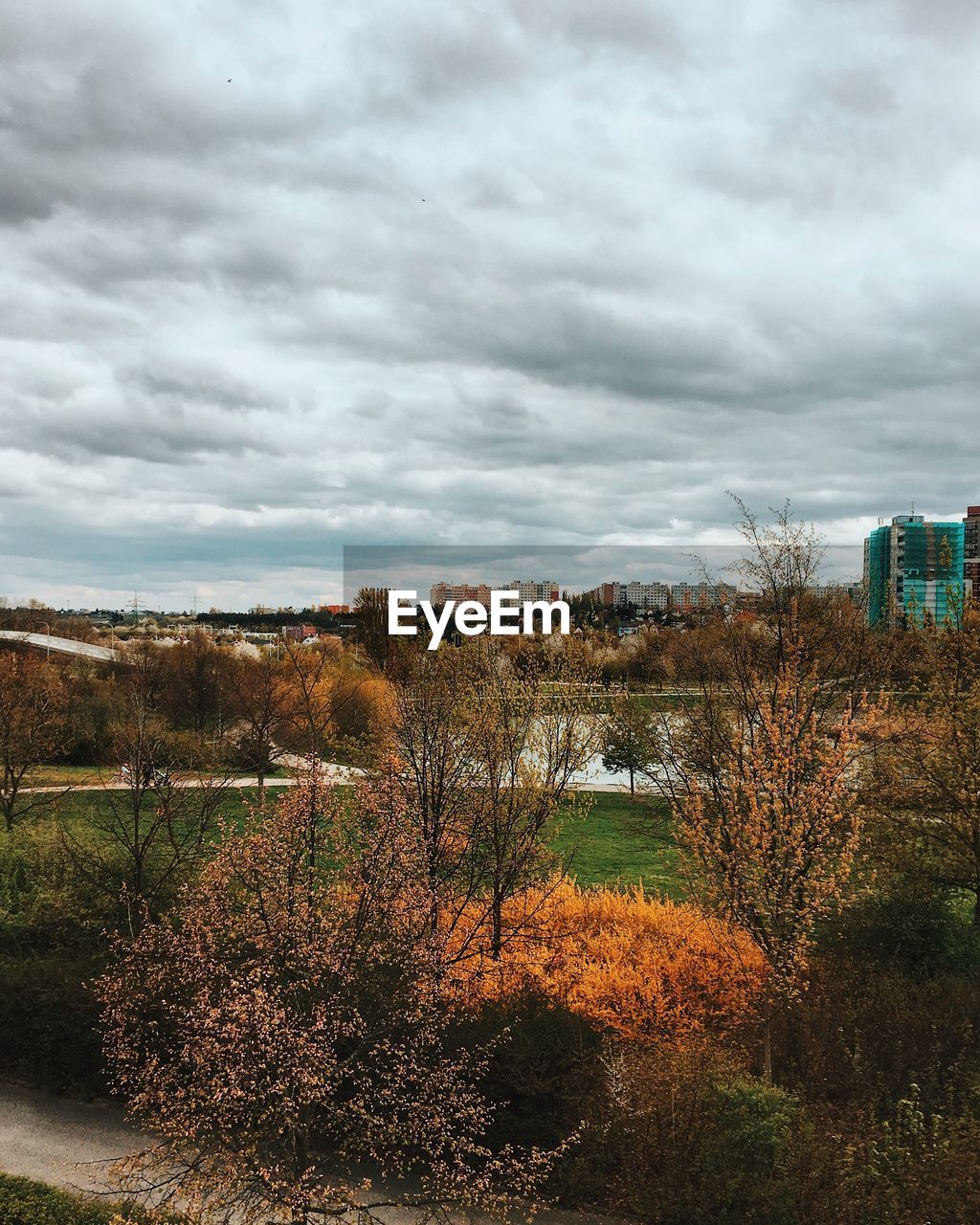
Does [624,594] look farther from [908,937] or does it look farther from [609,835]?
[908,937]

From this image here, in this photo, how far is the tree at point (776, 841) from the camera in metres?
11.8

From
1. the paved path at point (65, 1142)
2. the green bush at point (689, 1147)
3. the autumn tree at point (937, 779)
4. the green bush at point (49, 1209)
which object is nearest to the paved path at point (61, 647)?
the paved path at point (65, 1142)

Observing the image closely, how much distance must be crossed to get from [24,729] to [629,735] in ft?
69.6

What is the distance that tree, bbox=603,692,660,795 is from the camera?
29547mm

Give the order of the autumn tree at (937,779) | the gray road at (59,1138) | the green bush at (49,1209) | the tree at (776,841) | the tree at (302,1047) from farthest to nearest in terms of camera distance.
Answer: the autumn tree at (937,779), the tree at (776,841), the gray road at (59,1138), the green bush at (49,1209), the tree at (302,1047)

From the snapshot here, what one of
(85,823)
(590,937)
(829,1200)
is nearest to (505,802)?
(590,937)

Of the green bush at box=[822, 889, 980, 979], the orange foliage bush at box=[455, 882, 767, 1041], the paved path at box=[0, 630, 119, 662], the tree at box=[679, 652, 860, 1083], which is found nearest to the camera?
the tree at box=[679, 652, 860, 1083]

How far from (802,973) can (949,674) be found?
8406 millimetres

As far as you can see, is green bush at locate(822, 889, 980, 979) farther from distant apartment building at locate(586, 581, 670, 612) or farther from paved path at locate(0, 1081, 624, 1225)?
distant apartment building at locate(586, 581, 670, 612)

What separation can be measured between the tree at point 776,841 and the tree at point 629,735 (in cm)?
1208

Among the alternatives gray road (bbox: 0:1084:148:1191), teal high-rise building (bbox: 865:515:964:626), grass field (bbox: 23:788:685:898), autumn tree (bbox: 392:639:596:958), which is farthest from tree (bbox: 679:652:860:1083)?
teal high-rise building (bbox: 865:515:964:626)

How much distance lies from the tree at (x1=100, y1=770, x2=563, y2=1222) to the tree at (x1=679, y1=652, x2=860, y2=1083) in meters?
4.20

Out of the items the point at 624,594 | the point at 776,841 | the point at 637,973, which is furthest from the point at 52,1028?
the point at 624,594

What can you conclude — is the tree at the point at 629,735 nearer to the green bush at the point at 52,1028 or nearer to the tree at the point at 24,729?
the green bush at the point at 52,1028
